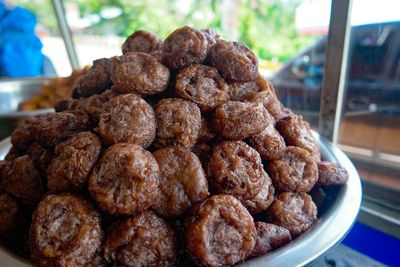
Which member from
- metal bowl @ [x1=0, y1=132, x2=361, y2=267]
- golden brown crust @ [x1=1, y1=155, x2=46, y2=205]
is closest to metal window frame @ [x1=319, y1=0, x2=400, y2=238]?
metal bowl @ [x1=0, y1=132, x2=361, y2=267]

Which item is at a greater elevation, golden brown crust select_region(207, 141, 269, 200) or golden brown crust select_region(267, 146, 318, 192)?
golden brown crust select_region(207, 141, 269, 200)

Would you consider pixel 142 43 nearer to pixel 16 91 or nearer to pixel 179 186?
pixel 179 186

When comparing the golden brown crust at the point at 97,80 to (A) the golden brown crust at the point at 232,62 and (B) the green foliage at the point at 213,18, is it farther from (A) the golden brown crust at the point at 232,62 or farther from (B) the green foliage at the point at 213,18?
(B) the green foliage at the point at 213,18

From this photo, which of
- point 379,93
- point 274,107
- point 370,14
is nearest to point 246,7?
point 379,93

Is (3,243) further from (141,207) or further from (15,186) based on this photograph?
(141,207)

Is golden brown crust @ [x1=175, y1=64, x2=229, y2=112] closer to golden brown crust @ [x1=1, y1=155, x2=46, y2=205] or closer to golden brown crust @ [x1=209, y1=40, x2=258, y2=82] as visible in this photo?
golden brown crust @ [x1=209, y1=40, x2=258, y2=82]
